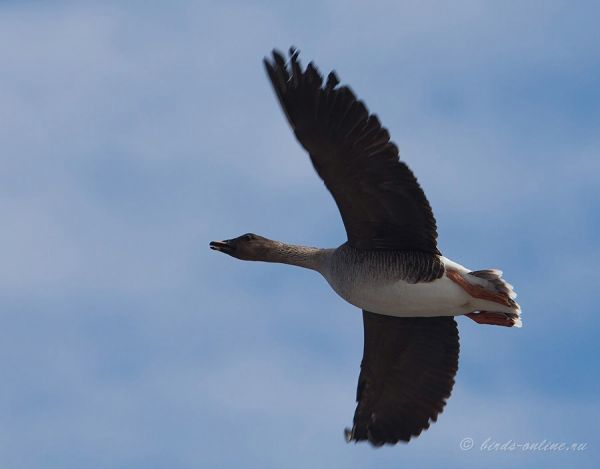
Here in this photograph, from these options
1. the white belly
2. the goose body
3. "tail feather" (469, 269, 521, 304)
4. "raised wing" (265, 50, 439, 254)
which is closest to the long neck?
the goose body

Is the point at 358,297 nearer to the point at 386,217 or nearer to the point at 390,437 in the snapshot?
the point at 386,217

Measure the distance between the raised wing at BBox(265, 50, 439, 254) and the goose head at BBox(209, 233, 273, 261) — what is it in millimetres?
2156

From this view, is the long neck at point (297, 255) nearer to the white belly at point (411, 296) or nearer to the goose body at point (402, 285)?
the goose body at point (402, 285)

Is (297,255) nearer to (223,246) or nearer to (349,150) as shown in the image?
(223,246)

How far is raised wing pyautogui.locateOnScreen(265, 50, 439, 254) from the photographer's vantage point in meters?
14.4

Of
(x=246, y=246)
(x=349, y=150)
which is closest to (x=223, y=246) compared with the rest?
(x=246, y=246)

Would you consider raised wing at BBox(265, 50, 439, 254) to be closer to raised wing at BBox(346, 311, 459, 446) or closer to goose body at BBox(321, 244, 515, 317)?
goose body at BBox(321, 244, 515, 317)

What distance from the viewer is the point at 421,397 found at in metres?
16.8

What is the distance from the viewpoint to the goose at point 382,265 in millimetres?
14531

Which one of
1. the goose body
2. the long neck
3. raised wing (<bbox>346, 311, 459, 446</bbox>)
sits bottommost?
raised wing (<bbox>346, 311, 459, 446</bbox>)

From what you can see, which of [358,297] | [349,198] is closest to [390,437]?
[358,297]

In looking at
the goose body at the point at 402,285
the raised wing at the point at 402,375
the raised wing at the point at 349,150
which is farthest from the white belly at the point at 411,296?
the raised wing at the point at 402,375

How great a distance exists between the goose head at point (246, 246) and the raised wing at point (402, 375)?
1.74 meters

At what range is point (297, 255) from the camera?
17.0 metres
